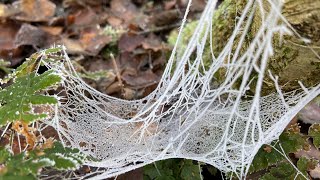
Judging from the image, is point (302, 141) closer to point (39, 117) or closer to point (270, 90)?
point (270, 90)

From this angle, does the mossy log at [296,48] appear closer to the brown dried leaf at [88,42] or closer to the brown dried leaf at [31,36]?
the brown dried leaf at [88,42]

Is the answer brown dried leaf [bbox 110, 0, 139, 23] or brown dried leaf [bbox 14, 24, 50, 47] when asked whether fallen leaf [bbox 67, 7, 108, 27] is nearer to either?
brown dried leaf [bbox 110, 0, 139, 23]

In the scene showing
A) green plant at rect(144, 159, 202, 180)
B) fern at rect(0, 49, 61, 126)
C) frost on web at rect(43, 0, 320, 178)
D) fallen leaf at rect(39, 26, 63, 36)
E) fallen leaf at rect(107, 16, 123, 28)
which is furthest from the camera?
fallen leaf at rect(107, 16, 123, 28)

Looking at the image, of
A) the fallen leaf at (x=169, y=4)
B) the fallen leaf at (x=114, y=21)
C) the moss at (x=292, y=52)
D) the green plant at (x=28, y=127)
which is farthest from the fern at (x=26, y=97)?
the fallen leaf at (x=169, y=4)

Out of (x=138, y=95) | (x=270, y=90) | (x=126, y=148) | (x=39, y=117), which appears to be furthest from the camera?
(x=138, y=95)

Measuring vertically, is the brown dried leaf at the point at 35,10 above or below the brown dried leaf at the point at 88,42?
above

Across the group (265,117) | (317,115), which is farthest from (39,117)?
(317,115)

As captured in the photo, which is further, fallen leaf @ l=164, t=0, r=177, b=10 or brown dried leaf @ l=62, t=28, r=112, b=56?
fallen leaf @ l=164, t=0, r=177, b=10

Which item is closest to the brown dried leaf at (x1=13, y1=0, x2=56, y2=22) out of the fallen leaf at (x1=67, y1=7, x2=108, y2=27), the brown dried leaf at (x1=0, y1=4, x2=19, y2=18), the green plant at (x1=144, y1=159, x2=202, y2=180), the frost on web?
the brown dried leaf at (x1=0, y1=4, x2=19, y2=18)
